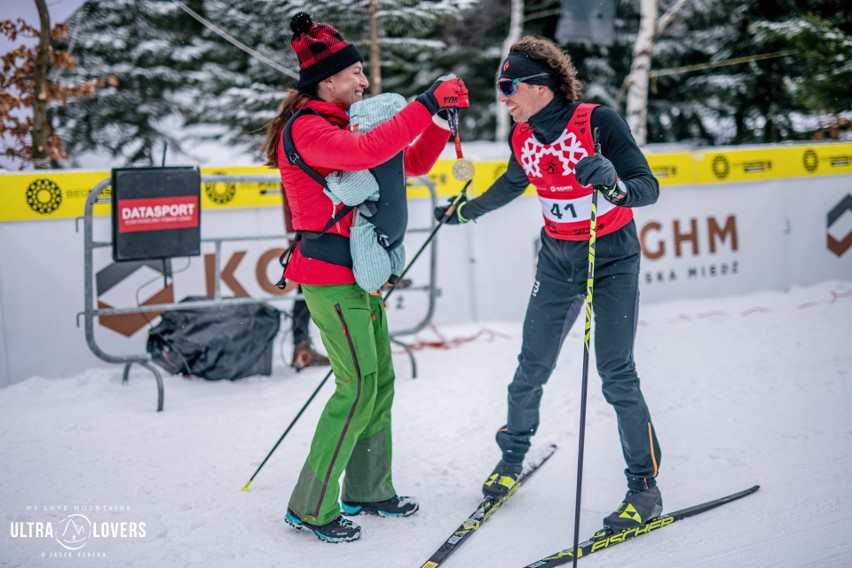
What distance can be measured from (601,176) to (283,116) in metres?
1.34

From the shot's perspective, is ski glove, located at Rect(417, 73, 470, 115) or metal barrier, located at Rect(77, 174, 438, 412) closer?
ski glove, located at Rect(417, 73, 470, 115)

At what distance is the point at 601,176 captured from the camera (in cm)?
297

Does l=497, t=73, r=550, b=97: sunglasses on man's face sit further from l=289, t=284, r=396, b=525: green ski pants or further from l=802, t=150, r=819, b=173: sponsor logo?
l=802, t=150, r=819, b=173: sponsor logo

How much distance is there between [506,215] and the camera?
24.1 feet

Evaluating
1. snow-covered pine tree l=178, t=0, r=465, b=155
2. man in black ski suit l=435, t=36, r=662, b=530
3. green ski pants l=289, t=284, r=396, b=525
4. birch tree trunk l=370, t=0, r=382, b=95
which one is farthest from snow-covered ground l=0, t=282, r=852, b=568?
snow-covered pine tree l=178, t=0, r=465, b=155

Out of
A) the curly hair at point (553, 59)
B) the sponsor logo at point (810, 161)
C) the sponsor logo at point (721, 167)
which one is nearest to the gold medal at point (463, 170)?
the curly hair at point (553, 59)

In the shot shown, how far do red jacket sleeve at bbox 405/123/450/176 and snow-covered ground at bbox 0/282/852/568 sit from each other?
64.0 inches

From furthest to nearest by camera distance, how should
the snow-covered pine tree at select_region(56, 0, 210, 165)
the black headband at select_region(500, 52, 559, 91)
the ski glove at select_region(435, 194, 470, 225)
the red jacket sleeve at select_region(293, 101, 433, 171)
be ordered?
the snow-covered pine tree at select_region(56, 0, 210, 165) < the ski glove at select_region(435, 194, 470, 225) < the black headband at select_region(500, 52, 559, 91) < the red jacket sleeve at select_region(293, 101, 433, 171)

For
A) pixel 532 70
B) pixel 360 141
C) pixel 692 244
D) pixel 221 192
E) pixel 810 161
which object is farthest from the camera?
pixel 810 161

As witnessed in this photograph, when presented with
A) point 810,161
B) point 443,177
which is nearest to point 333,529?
point 443,177

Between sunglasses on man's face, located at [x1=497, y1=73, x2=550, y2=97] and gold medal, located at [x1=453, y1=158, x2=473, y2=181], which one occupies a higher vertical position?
sunglasses on man's face, located at [x1=497, y1=73, x2=550, y2=97]

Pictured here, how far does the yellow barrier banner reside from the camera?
586 cm

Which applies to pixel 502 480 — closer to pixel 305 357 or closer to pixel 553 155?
pixel 553 155

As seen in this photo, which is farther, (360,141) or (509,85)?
(509,85)
